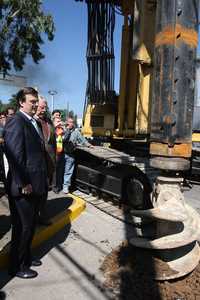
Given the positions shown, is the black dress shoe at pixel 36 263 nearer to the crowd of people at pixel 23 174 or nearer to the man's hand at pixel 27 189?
the crowd of people at pixel 23 174

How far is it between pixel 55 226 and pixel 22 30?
642 inches

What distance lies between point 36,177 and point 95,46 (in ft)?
15.4

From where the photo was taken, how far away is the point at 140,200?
6609 mm

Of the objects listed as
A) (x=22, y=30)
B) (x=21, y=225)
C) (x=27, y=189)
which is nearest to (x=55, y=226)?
(x=21, y=225)

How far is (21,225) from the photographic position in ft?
13.0

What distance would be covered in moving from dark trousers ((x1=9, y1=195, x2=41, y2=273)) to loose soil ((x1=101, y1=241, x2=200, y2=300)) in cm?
88

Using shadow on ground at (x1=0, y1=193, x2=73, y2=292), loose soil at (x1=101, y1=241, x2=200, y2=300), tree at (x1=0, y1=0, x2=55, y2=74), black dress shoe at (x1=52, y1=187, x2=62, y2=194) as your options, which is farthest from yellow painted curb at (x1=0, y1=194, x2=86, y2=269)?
tree at (x1=0, y1=0, x2=55, y2=74)

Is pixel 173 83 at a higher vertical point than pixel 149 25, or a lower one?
lower

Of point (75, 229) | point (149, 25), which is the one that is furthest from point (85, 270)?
point (149, 25)

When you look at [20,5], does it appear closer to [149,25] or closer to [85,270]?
[149,25]

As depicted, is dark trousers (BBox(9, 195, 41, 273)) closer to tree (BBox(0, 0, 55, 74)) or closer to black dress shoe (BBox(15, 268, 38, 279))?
black dress shoe (BBox(15, 268, 38, 279))

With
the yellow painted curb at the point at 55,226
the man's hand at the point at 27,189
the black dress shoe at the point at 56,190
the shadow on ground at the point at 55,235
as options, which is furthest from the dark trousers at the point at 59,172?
the man's hand at the point at 27,189

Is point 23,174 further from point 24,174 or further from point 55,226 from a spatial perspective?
point 55,226

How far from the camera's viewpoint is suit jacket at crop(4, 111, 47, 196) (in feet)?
12.3
